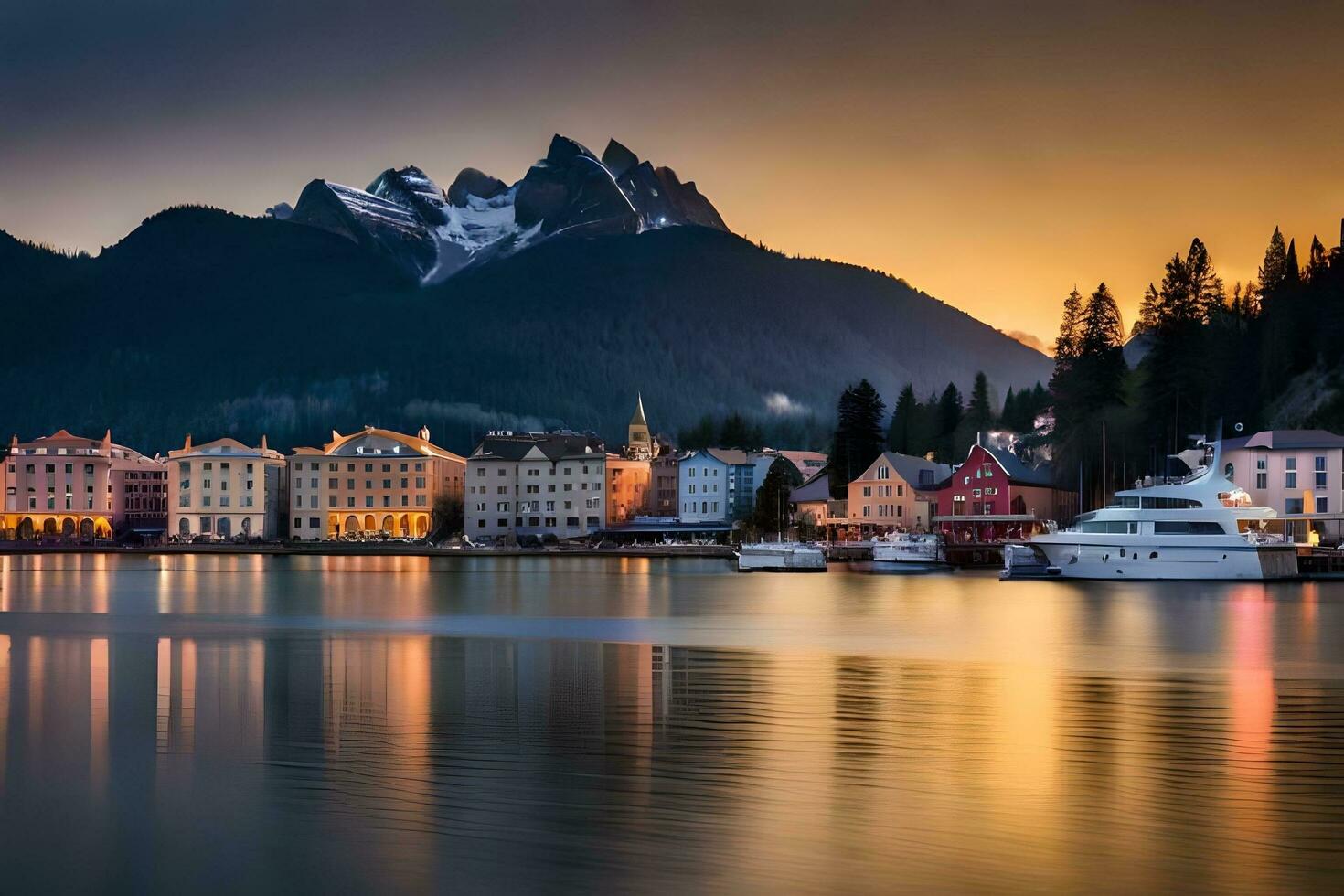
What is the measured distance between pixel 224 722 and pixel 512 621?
22.5 metres

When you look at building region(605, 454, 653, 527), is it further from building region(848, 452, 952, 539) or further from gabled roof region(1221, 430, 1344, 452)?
gabled roof region(1221, 430, 1344, 452)

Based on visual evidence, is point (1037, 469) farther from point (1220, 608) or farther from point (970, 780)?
point (970, 780)

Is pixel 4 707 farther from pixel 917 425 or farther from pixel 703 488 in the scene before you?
pixel 917 425

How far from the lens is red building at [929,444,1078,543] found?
97812 mm

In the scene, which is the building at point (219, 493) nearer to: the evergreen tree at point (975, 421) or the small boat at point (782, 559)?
the small boat at point (782, 559)

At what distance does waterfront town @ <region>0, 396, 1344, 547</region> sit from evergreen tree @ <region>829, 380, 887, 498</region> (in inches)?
50.1

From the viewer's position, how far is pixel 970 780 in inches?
750

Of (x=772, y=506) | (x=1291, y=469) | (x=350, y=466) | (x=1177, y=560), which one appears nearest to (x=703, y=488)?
(x=772, y=506)

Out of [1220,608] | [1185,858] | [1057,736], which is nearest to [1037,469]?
[1220,608]

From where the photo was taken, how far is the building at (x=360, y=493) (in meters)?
143

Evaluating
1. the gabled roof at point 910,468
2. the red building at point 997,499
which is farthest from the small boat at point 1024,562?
the gabled roof at point 910,468

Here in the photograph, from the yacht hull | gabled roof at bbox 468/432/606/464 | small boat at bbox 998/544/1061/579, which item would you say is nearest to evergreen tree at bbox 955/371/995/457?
gabled roof at bbox 468/432/606/464

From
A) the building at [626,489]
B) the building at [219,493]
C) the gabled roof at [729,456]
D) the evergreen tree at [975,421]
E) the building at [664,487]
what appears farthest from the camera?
the building at [219,493]

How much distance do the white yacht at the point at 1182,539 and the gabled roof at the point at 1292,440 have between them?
11.8 meters
